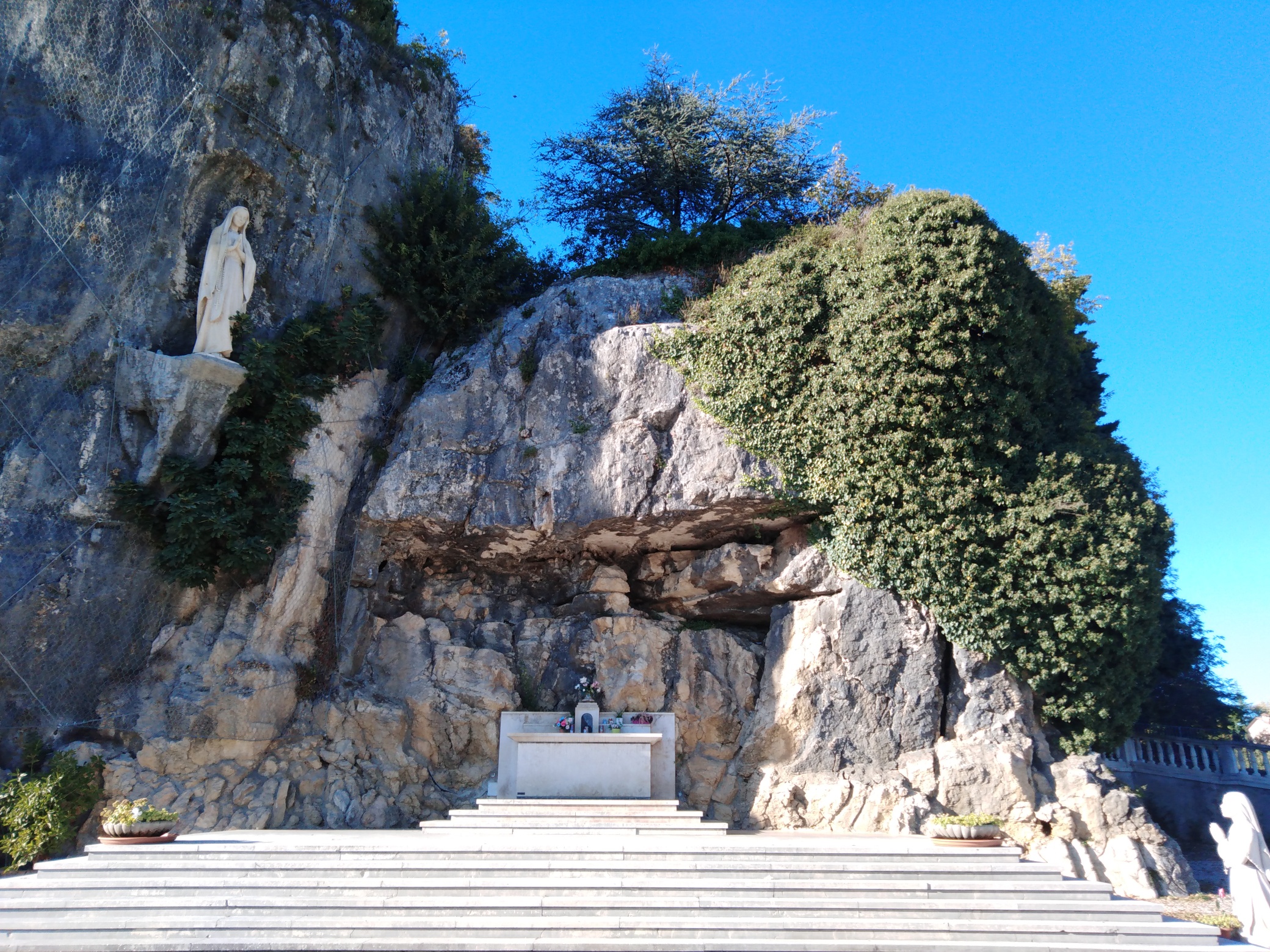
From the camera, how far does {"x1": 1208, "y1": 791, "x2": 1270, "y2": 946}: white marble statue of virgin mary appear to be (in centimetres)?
793

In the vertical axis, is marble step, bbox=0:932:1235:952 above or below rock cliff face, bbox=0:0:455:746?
below

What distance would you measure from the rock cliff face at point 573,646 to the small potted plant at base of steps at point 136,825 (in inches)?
68.4

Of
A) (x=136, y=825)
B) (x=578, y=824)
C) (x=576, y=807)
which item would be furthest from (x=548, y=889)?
(x=136, y=825)

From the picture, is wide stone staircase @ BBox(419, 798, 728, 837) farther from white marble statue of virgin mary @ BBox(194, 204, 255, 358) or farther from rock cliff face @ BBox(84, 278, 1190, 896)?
white marble statue of virgin mary @ BBox(194, 204, 255, 358)

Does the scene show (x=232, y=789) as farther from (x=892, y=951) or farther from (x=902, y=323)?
(x=902, y=323)

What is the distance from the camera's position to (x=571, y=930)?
7.94m

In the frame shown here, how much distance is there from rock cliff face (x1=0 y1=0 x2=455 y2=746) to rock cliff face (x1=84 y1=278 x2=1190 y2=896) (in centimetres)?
125

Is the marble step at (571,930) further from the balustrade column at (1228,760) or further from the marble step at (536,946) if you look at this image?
the balustrade column at (1228,760)

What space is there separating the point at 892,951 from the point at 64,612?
1086 centimetres

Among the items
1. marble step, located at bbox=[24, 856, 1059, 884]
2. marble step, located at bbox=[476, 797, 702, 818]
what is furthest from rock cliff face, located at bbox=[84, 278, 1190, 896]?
marble step, located at bbox=[24, 856, 1059, 884]

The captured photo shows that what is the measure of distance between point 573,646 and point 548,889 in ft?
19.5

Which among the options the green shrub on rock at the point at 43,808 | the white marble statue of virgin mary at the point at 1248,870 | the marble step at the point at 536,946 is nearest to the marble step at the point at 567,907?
the marble step at the point at 536,946

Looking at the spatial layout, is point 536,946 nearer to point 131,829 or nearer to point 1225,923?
point 131,829

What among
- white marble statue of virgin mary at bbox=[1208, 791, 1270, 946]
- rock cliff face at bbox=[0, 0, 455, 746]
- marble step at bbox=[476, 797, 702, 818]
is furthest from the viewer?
rock cliff face at bbox=[0, 0, 455, 746]
